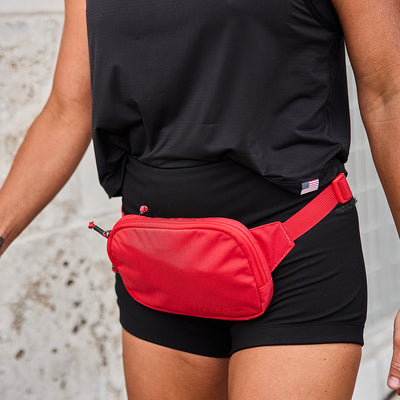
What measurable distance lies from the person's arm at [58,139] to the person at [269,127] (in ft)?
0.51

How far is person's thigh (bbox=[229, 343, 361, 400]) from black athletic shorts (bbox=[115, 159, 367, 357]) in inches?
0.7

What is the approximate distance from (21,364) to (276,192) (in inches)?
59.5

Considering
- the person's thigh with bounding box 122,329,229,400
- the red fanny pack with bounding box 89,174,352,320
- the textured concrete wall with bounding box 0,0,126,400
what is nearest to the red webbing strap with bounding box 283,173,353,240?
the red fanny pack with bounding box 89,174,352,320

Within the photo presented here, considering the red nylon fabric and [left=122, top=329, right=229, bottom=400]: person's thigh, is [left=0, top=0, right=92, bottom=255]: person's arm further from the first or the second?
[left=122, top=329, right=229, bottom=400]: person's thigh

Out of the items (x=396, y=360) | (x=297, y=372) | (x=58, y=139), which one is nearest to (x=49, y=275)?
(x=58, y=139)

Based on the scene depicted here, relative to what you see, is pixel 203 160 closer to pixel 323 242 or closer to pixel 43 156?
pixel 323 242

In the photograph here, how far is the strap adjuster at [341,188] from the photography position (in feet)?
4.32

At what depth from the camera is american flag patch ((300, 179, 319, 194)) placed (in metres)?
1.28

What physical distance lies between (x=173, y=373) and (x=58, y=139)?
600 mm

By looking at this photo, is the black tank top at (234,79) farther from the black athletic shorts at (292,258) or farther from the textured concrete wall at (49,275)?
the textured concrete wall at (49,275)

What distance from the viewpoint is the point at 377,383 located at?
11.3 ft

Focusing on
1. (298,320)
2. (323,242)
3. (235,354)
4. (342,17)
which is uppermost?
(342,17)

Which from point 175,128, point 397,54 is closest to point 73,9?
point 175,128

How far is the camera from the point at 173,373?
5.01 ft
